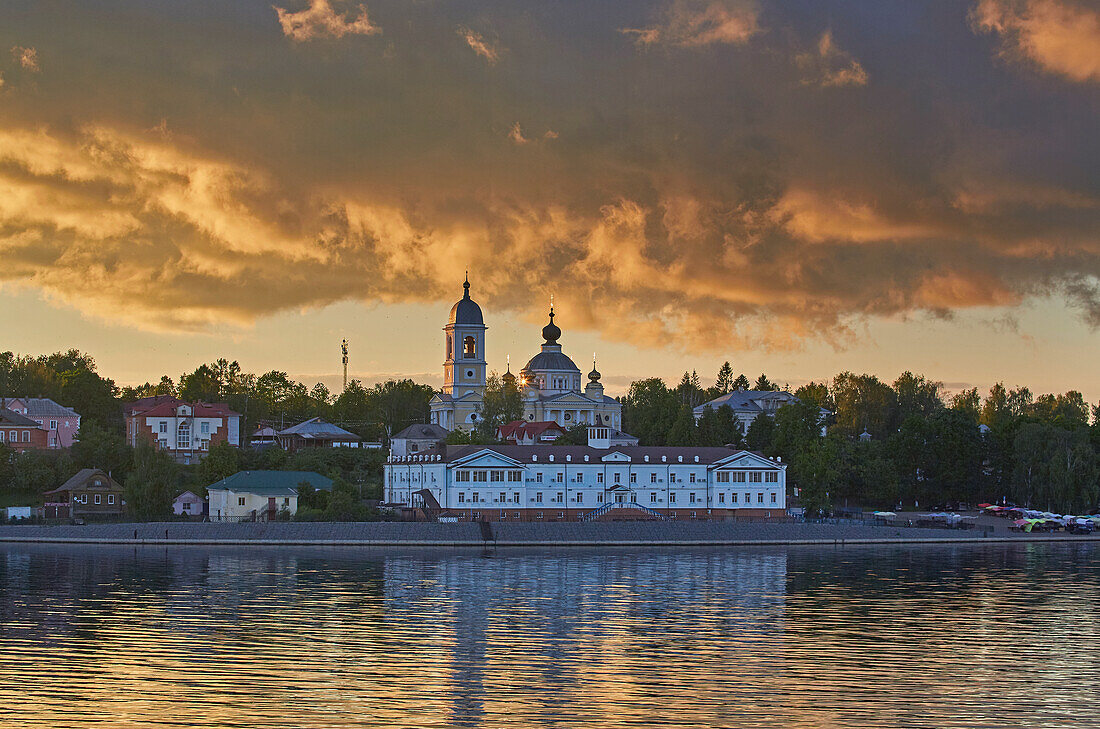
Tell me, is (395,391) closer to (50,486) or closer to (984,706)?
(50,486)

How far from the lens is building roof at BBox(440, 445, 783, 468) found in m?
114

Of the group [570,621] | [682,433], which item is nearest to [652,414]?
[682,433]

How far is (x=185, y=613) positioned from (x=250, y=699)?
65.2 feet

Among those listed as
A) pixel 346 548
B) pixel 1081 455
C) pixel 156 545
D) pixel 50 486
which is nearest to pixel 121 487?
pixel 50 486

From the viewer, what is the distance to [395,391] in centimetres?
18512

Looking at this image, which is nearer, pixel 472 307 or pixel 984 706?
pixel 984 706

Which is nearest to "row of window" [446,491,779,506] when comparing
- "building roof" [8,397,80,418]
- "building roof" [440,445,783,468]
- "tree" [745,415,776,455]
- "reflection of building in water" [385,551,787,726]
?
"building roof" [440,445,783,468]

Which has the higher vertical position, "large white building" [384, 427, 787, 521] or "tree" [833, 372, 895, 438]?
"tree" [833, 372, 895, 438]

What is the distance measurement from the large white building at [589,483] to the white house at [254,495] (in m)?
10.5

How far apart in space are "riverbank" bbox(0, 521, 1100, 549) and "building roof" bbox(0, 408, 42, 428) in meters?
36.8

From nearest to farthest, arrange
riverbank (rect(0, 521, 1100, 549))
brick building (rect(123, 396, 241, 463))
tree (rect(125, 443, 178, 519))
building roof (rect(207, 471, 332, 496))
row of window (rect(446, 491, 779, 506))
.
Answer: riverbank (rect(0, 521, 1100, 549))
tree (rect(125, 443, 178, 519))
building roof (rect(207, 471, 332, 496))
row of window (rect(446, 491, 779, 506))
brick building (rect(123, 396, 241, 463))

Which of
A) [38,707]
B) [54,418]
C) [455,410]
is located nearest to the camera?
[38,707]

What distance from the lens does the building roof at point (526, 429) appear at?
145 meters

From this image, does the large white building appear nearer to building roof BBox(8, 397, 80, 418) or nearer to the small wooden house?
the small wooden house
